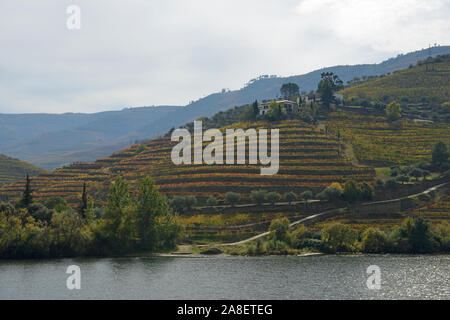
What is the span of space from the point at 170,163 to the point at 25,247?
64186 mm

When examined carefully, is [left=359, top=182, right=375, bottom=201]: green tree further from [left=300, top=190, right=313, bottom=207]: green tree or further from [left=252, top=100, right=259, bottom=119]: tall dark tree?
[left=252, top=100, right=259, bottom=119]: tall dark tree

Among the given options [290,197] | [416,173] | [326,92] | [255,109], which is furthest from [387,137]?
[290,197]

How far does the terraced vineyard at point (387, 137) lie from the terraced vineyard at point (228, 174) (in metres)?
7.26

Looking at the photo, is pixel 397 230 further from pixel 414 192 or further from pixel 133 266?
pixel 133 266

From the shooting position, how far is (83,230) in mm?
88562

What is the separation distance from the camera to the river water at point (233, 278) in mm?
57375

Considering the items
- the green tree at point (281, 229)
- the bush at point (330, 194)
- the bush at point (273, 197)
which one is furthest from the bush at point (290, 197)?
the green tree at point (281, 229)

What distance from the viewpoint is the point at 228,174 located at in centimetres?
12544

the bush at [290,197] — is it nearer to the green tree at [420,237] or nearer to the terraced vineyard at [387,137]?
the green tree at [420,237]

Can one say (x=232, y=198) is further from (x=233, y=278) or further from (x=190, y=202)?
(x=233, y=278)

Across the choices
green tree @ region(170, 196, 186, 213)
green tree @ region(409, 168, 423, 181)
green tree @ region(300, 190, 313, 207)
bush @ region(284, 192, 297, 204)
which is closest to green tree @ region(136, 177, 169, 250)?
green tree @ region(170, 196, 186, 213)

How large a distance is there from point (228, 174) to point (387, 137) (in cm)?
5125
